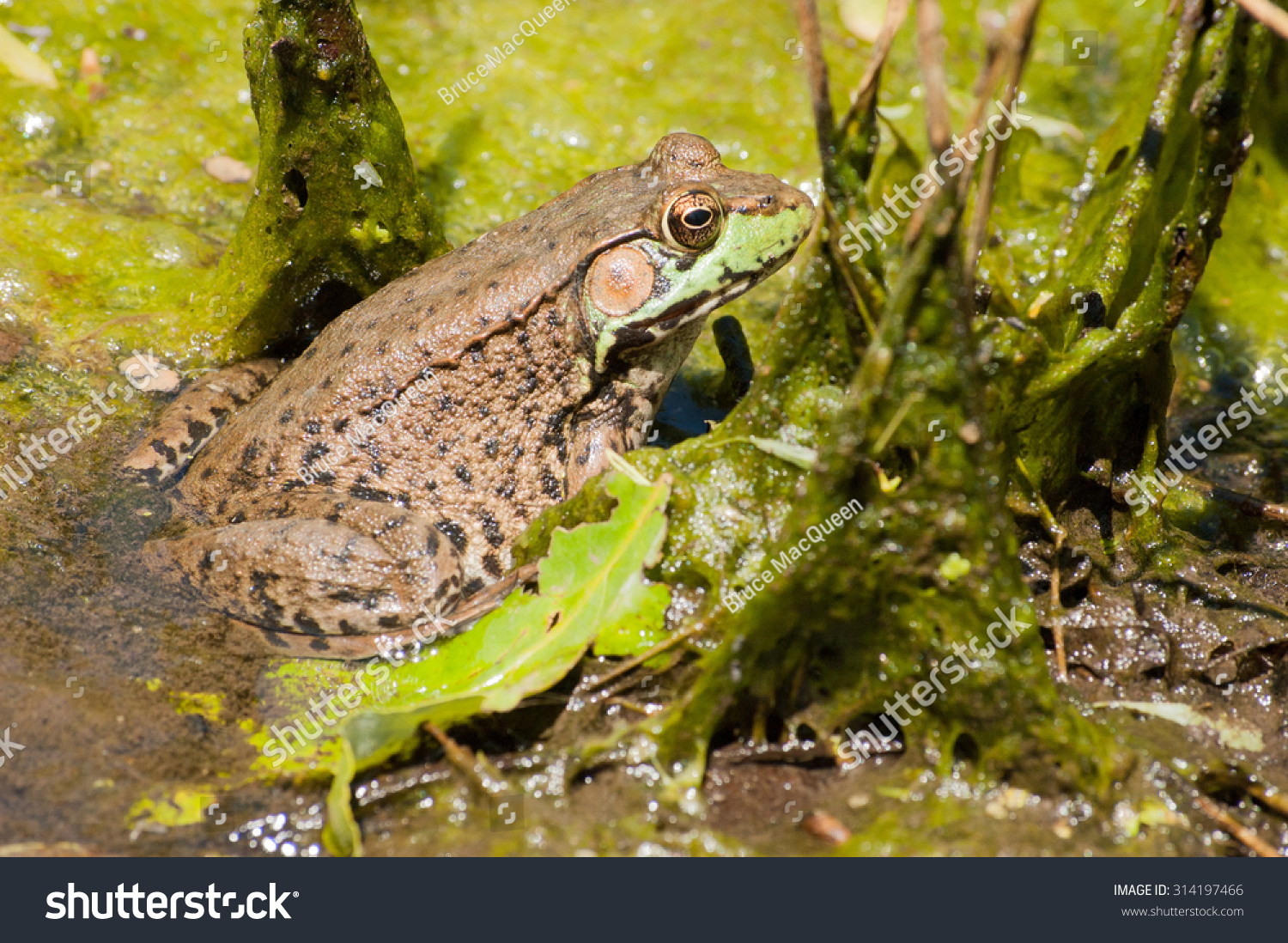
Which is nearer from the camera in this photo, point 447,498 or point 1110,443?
point 1110,443

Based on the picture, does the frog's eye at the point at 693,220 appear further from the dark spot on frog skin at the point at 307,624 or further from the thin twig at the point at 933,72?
the dark spot on frog skin at the point at 307,624

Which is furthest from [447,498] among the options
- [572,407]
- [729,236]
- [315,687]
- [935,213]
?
[935,213]

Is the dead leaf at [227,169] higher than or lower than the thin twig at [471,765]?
higher

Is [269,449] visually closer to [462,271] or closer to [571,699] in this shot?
[462,271]

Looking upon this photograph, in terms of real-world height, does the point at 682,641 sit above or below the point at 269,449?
below

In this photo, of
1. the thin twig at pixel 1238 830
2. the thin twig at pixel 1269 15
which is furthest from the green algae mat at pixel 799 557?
the thin twig at pixel 1269 15

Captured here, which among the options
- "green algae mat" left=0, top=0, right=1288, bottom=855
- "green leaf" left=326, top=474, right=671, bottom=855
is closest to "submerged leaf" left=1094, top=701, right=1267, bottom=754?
"green algae mat" left=0, top=0, right=1288, bottom=855

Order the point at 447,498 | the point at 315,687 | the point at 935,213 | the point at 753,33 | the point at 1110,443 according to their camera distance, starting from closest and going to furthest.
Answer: the point at 935,213 → the point at 315,687 → the point at 1110,443 → the point at 447,498 → the point at 753,33

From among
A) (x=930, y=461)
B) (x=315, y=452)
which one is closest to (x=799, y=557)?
(x=930, y=461)
